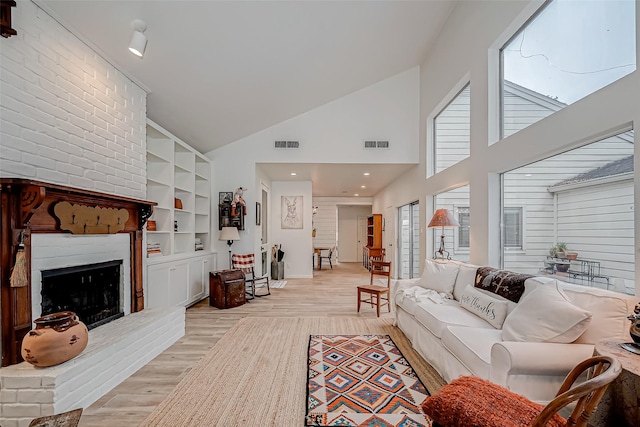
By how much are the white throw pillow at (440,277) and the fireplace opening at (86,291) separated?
11.4 feet

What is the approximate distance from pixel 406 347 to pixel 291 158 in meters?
3.95

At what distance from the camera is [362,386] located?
2420mm

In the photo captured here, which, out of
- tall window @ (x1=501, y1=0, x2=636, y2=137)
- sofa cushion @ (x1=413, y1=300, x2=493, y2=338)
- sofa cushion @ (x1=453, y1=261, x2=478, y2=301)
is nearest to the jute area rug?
sofa cushion @ (x1=413, y1=300, x2=493, y2=338)

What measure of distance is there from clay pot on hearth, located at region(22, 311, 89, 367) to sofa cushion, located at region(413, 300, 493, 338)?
277 centimetres

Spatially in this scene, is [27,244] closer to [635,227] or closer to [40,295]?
[40,295]

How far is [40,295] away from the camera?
7.32 ft

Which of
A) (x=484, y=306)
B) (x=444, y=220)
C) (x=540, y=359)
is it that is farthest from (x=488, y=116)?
(x=540, y=359)

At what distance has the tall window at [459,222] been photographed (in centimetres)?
429

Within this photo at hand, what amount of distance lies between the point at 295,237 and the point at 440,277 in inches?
181

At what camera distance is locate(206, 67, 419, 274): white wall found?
586 cm

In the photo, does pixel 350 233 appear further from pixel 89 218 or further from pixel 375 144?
pixel 89 218

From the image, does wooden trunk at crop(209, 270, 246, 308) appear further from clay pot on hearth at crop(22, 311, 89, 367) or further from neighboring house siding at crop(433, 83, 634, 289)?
neighboring house siding at crop(433, 83, 634, 289)

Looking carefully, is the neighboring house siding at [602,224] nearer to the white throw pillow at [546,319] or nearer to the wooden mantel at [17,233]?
the white throw pillow at [546,319]

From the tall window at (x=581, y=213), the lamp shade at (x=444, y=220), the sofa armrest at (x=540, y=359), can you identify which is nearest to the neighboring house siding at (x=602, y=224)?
the tall window at (x=581, y=213)
